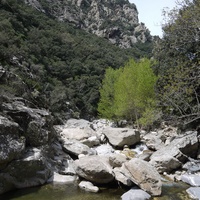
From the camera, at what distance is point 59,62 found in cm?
5034

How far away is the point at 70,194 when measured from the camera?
948 cm

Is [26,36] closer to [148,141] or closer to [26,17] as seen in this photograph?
[26,17]

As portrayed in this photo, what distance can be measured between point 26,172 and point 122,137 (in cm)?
835

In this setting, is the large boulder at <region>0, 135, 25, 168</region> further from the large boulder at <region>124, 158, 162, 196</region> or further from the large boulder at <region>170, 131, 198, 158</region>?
the large boulder at <region>170, 131, 198, 158</region>

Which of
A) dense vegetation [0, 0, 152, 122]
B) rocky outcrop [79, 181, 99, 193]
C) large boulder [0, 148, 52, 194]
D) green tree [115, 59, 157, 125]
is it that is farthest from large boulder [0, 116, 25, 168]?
dense vegetation [0, 0, 152, 122]

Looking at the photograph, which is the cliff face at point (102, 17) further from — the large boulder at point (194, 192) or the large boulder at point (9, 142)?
the large boulder at point (194, 192)

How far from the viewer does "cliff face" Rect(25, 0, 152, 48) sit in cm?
8769

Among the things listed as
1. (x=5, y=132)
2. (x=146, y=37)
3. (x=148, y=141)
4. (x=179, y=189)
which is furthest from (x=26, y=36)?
(x=146, y=37)

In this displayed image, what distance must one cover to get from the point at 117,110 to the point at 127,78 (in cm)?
353

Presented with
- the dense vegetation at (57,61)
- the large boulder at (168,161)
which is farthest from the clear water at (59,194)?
the dense vegetation at (57,61)

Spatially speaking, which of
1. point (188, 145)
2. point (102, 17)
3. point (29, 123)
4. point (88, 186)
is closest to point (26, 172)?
point (29, 123)

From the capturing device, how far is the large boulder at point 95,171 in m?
10.2

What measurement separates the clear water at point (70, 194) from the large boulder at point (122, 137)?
6.98 m

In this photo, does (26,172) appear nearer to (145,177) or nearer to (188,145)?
(145,177)
